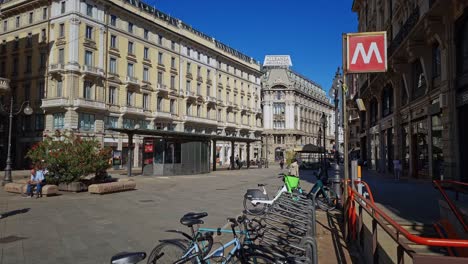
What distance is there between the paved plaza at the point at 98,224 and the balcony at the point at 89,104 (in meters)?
28.8

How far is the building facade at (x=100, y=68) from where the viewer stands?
43125 mm

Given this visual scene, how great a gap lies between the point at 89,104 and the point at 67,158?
2923cm

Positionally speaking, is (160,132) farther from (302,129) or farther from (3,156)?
(302,129)

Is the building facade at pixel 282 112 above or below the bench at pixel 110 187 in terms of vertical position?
above

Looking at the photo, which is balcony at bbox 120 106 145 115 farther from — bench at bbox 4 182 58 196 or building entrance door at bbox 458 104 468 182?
building entrance door at bbox 458 104 468 182

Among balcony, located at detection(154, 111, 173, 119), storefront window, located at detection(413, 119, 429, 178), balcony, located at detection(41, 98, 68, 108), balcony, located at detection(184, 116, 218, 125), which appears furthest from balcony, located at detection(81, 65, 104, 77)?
storefront window, located at detection(413, 119, 429, 178)

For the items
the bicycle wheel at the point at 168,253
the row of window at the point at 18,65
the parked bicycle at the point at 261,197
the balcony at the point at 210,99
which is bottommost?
the bicycle wheel at the point at 168,253

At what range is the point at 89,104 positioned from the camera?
43.6 meters

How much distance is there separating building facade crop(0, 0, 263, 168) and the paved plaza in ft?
102

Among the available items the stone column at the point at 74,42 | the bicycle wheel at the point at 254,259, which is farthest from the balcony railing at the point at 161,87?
the bicycle wheel at the point at 254,259

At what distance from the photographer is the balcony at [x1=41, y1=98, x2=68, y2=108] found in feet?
138

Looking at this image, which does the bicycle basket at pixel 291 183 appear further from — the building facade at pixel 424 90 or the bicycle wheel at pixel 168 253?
the building facade at pixel 424 90

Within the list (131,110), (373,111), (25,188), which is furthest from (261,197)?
(131,110)

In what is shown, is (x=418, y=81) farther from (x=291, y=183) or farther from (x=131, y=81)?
(x=131, y=81)
